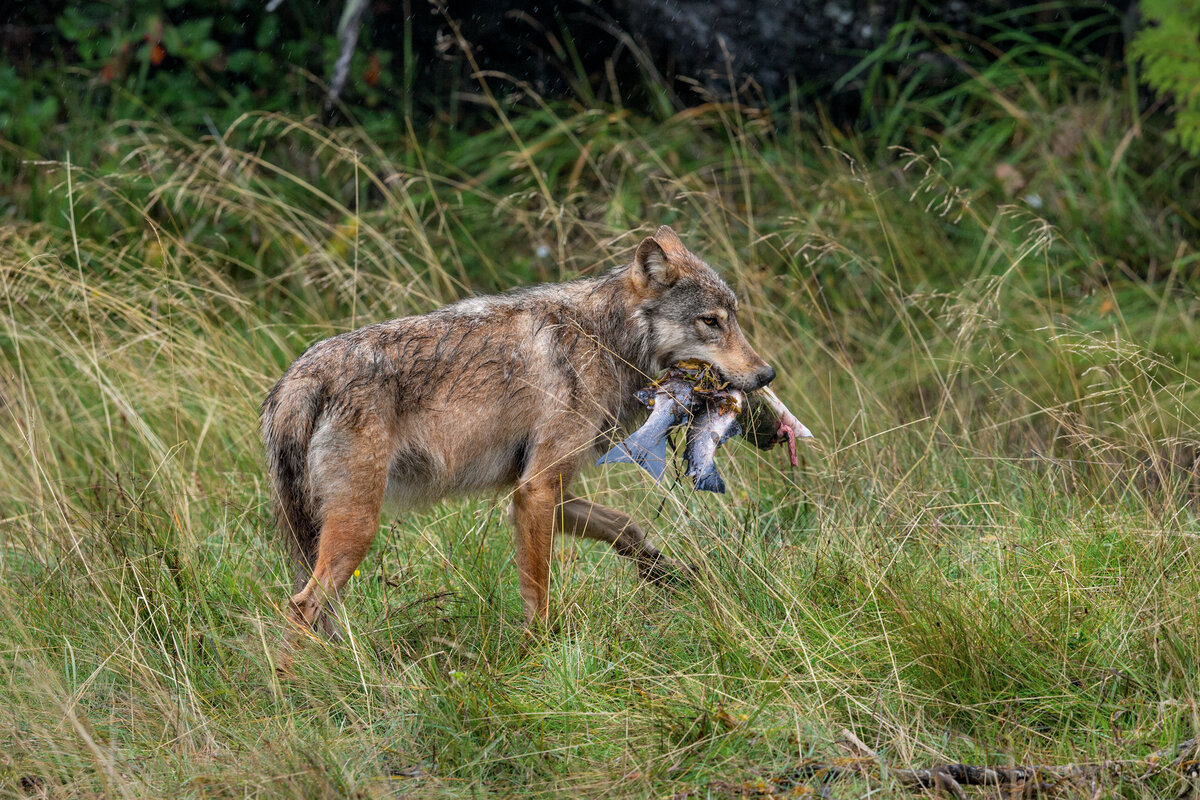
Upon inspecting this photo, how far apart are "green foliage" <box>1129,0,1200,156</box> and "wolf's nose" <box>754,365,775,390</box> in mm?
4165

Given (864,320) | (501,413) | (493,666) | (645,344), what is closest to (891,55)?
(864,320)

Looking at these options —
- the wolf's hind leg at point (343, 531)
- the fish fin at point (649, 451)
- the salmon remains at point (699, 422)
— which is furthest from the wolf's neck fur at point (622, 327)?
the wolf's hind leg at point (343, 531)

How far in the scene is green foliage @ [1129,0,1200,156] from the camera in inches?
281

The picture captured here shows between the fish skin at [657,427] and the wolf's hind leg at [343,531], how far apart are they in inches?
33.0

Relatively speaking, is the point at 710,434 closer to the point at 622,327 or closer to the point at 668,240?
the point at 622,327

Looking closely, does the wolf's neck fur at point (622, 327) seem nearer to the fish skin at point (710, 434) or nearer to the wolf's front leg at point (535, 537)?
the fish skin at point (710, 434)

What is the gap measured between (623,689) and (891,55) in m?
6.85

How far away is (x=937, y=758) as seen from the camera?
10.8ft

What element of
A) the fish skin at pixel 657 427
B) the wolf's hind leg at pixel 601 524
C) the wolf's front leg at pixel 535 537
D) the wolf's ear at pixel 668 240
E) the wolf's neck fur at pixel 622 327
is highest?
the wolf's ear at pixel 668 240

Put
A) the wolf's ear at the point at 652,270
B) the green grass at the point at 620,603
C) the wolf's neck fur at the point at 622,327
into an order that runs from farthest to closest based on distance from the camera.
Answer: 1. the wolf's neck fur at the point at 622,327
2. the wolf's ear at the point at 652,270
3. the green grass at the point at 620,603

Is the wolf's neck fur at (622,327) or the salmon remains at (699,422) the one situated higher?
the wolf's neck fur at (622,327)

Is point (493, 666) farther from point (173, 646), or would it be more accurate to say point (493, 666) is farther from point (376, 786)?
point (173, 646)

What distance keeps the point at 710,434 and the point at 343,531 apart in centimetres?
136

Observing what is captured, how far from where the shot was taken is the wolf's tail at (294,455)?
4.26 meters
